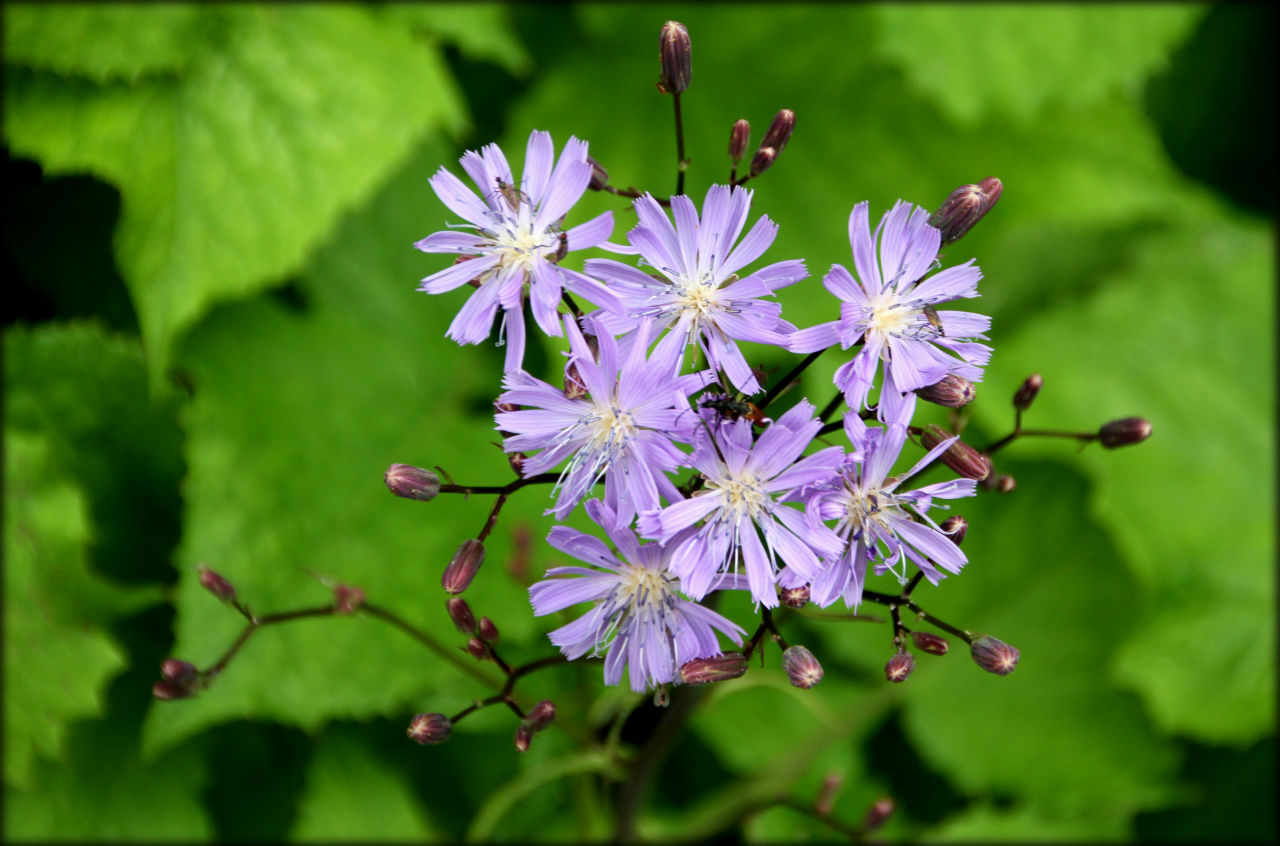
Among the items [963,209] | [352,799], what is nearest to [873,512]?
[963,209]

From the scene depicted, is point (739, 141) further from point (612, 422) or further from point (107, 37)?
point (107, 37)

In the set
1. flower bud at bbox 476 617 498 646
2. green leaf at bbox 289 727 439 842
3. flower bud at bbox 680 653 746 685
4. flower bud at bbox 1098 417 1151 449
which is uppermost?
flower bud at bbox 1098 417 1151 449

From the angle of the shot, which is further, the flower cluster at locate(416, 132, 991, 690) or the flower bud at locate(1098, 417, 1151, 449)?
the flower bud at locate(1098, 417, 1151, 449)

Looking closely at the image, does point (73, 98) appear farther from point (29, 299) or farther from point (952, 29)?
point (952, 29)

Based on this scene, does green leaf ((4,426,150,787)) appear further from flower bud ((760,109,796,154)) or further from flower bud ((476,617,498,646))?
flower bud ((760,109,796,154))

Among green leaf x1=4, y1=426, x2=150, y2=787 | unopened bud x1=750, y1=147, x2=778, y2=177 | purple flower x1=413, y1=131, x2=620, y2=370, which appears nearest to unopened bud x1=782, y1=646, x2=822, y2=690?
purple flower x1=413, y1=131, x2=620, y2=370

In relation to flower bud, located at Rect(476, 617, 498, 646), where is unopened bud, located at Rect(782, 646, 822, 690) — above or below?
above
